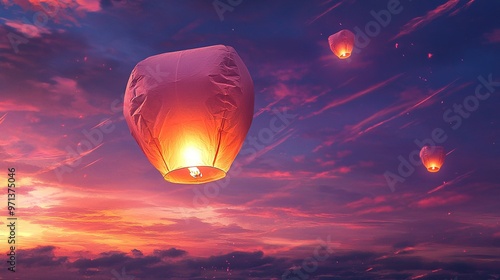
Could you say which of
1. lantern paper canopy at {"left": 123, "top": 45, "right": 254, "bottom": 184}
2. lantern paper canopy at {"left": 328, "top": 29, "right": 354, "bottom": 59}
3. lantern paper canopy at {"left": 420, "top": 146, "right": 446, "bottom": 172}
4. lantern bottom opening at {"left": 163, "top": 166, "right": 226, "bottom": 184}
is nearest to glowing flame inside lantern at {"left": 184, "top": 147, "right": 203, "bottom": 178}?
lantern paper canopy at {"left": 123, "top": 45, "right": 254, "bottom": 184}

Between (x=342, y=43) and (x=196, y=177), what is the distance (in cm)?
892

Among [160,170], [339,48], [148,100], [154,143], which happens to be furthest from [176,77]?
[339,48]

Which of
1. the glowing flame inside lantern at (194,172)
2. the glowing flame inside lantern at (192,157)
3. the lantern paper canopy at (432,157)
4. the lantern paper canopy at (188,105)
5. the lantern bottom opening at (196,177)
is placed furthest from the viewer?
the lantern paper canopy at (432,157)

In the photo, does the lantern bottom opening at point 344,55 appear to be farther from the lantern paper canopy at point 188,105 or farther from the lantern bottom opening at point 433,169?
the lantern paper canopy at point 188,105

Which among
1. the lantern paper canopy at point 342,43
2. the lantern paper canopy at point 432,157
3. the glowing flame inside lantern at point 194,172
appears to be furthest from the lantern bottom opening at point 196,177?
the lantern paper canopy at point 432,157

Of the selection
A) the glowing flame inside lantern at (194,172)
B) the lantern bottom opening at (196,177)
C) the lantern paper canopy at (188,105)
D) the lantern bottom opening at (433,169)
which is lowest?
the glowing flame inside lantern at (194,172)

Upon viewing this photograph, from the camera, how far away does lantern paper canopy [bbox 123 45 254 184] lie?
303 inches

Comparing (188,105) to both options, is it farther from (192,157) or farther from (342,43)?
(342,43)

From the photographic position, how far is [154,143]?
26.3ft

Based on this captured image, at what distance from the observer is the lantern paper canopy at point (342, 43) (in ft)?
53.3

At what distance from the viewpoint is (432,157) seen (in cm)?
1766

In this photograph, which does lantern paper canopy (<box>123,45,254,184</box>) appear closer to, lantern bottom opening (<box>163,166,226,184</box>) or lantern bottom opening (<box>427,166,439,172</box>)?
lantern bottom opening (<box>163,166,226,184</box>)

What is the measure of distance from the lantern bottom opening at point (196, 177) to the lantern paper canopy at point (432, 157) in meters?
10.5

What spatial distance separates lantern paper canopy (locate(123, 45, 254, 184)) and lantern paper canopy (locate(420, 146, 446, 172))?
10.8 meters
